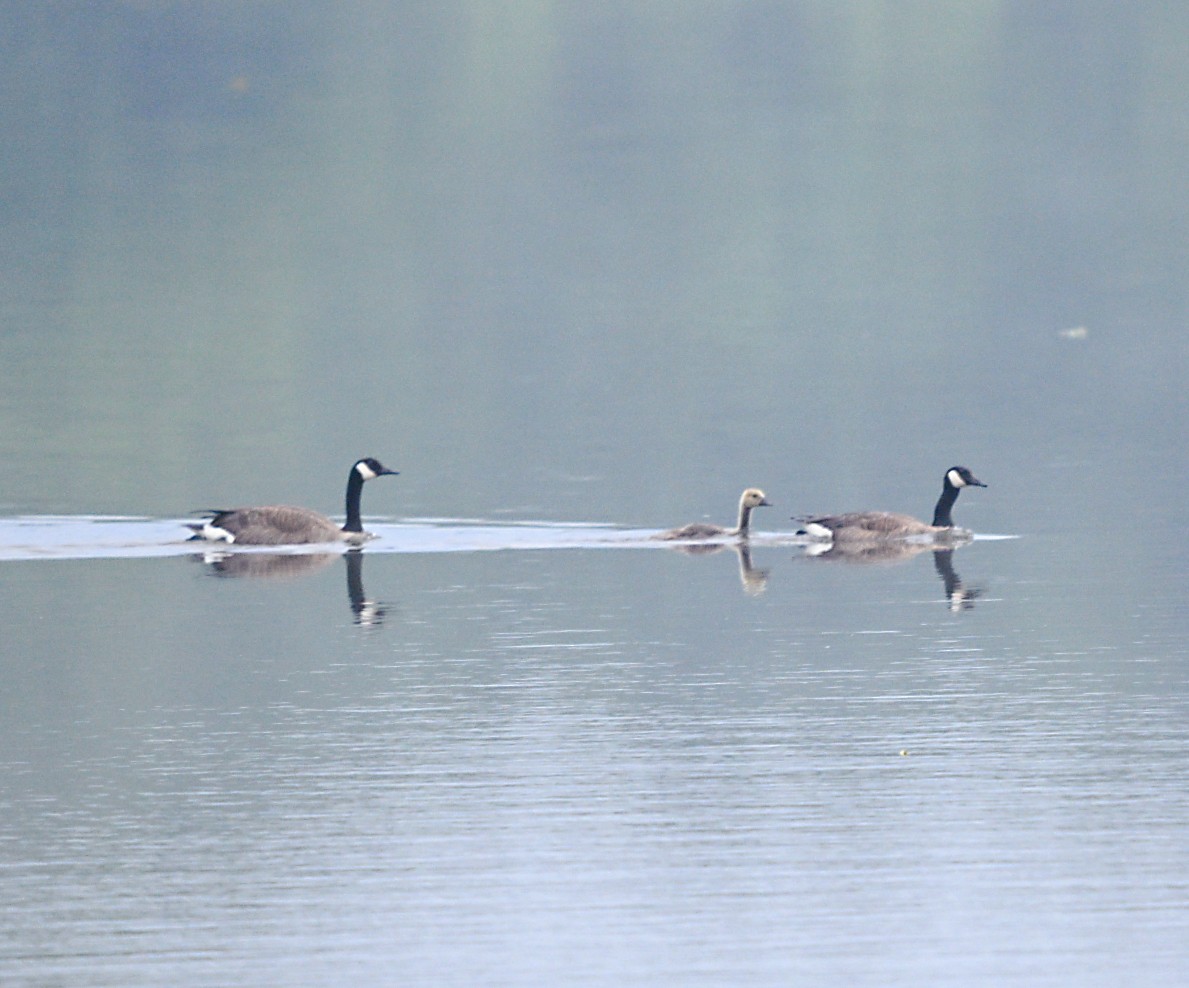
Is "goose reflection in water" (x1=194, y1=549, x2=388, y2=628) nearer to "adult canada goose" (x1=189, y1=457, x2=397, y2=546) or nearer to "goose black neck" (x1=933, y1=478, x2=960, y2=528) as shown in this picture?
"adult canada goose" (x1=189, y1=457, x2=397, y2=546)

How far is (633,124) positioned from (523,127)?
22.5ft

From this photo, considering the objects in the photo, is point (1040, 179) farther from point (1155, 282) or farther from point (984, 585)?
point (984, 585)

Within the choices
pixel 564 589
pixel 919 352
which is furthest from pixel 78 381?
pixel 564 589

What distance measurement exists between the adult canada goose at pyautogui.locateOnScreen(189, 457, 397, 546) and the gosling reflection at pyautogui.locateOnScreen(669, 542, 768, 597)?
12.7ft

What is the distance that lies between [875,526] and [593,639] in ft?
29.0

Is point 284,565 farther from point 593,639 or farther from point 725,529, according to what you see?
point 593,639

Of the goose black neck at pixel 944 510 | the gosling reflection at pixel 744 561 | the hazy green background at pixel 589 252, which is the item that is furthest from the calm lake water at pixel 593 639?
the goose black neck at pixel 944 510

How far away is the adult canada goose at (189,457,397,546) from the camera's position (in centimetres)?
3080

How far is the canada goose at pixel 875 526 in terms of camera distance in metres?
30.7

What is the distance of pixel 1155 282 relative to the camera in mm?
Result: 92375

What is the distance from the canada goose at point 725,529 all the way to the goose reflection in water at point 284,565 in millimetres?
3498

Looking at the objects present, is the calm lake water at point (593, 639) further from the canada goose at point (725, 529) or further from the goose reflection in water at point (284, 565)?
the canada goose at point (725, 529)

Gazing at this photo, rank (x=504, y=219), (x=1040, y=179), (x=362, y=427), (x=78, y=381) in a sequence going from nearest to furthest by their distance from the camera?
(x=362, y=427) < (x=78, y=381) < (x=504, y=219) < (x=1040, y=179)

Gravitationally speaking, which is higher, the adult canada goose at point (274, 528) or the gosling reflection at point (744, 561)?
the adult canada goose at point (274, 528)
